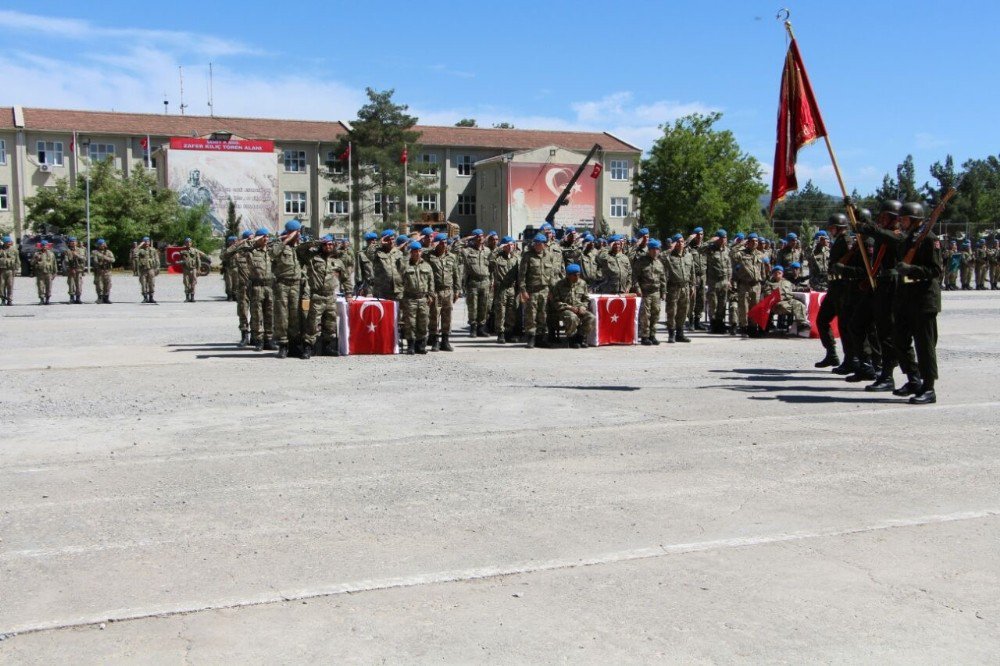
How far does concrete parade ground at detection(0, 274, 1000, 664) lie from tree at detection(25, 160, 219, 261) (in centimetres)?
5206

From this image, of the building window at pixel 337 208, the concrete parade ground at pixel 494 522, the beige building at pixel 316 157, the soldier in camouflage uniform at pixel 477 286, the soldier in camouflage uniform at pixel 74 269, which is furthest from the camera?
the building window at pixel 337 208

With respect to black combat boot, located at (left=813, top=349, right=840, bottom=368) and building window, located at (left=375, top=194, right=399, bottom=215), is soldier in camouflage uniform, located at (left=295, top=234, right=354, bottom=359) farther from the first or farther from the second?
building window, located at (left=375, top=194, right=399, bottom=215)

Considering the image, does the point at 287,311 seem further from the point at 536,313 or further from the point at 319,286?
the point at 536,313

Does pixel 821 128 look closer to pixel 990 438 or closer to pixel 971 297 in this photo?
pixel 990 438

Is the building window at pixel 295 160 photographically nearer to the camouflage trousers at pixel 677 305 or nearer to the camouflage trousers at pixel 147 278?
the camouflage trousers at pixel 147 278

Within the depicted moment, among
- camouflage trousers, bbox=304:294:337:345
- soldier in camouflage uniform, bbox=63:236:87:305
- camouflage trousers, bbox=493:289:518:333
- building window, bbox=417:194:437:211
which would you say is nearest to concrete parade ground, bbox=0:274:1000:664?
camouflage trousers, bbox=304:294:337:345

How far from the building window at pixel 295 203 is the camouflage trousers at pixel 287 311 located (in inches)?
2840

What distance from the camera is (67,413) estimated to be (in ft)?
34.0

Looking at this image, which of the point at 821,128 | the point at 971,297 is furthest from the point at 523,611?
the point at 971,297

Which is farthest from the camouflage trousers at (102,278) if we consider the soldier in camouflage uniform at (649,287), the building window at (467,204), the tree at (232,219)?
the building window at (467,204)

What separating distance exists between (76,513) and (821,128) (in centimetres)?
970

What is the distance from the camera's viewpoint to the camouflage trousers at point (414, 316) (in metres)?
15.9

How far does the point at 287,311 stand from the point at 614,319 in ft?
19.4

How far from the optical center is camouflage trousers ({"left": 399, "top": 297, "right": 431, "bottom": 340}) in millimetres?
15938
